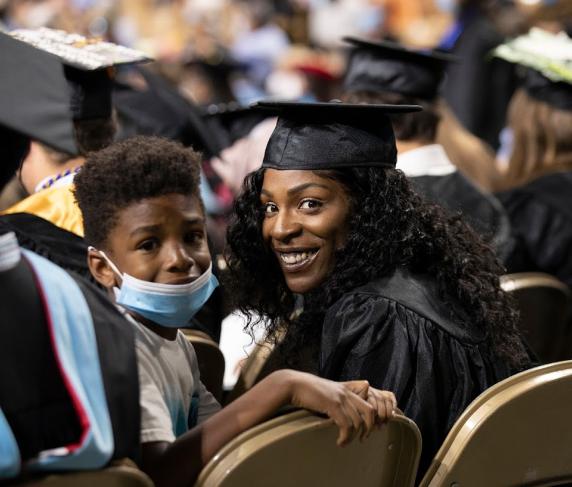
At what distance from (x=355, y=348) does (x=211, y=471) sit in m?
0.69

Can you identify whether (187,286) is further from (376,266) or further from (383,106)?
(383,106)

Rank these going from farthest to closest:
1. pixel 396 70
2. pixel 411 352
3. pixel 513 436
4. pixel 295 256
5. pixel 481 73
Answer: pixel 481 73 < pixel 396 70 < pixel 295 256 < pixel 411 352 < pixel 513 436

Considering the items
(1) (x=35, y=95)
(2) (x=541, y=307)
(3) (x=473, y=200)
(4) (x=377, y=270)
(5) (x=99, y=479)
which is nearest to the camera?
(5) (x=99, y=479)

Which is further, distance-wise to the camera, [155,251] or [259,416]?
[155,251]

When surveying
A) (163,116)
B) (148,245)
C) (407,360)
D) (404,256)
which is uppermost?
(148,245)

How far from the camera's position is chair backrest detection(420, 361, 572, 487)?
80.9 inches

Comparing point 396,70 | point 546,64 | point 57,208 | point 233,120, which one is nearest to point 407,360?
point 57,208

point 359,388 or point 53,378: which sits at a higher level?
point 53,378

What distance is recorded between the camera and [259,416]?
1.91 meters

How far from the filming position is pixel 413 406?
2348 millimetres

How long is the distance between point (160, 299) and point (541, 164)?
2920 mm

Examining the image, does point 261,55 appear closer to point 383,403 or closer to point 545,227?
point 545,227

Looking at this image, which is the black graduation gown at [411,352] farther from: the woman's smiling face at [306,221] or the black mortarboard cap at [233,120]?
the black mortarboard cap at [233,120]

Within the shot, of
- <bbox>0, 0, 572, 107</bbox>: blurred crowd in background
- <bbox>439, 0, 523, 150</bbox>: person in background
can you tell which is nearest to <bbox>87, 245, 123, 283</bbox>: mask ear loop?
<bbox>0, 0, 572, 107</bbox>: blurred crowd in background
